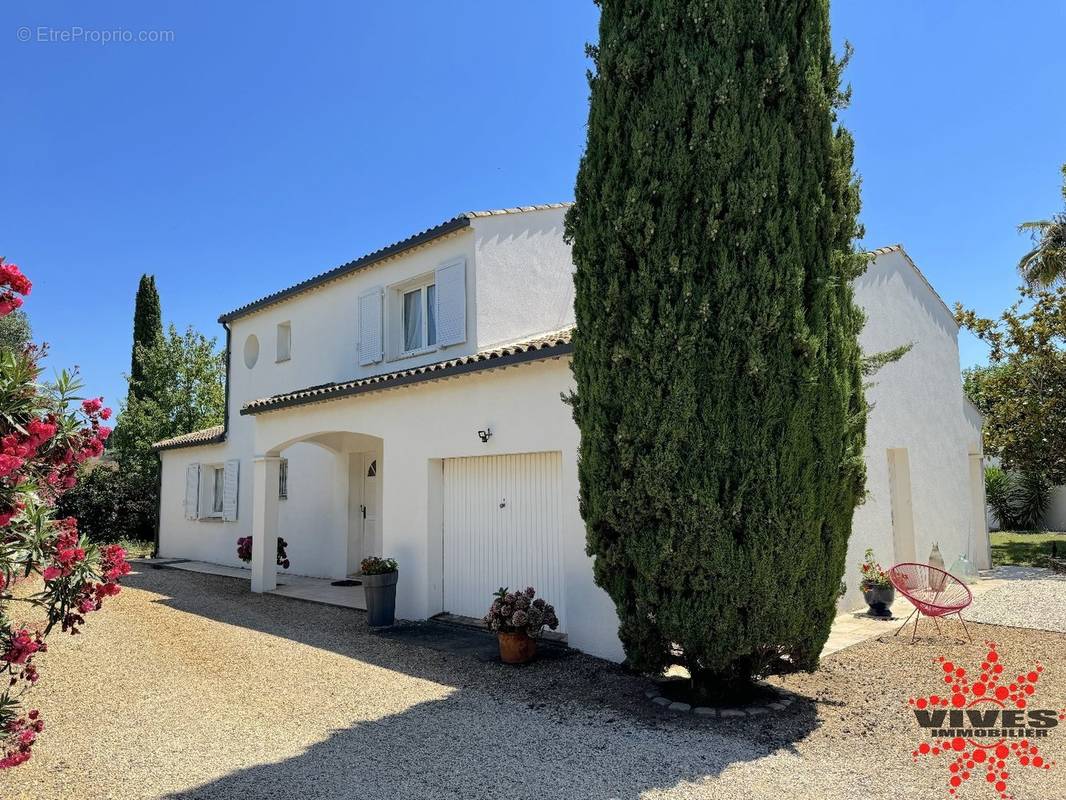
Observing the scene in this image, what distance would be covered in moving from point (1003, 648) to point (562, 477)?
5.87 meters

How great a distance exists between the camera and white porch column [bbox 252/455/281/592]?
13656mm

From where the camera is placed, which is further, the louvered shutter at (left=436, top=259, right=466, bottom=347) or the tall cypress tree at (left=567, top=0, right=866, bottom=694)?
the louvered shutter at (left=436, top=259, right=466, bottom=347)

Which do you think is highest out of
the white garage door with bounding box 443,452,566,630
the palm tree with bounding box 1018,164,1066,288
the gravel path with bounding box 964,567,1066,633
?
the palm tree with bounding box 1018,164,1066,288

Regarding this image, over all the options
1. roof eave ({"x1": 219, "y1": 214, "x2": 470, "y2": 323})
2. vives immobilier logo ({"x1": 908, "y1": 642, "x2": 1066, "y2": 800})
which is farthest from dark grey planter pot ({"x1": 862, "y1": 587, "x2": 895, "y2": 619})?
roof eave ({"x1": 219, "y1": 214, "x2": 470, "y2": 323})

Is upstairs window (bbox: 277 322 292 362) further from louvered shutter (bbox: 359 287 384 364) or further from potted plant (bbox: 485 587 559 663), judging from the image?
potted plant (bbox: 485 587 559 663)

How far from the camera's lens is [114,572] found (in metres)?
4.44

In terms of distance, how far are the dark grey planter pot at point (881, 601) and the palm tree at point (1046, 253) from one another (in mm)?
13227

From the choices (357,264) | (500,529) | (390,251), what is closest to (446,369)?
(500,529)

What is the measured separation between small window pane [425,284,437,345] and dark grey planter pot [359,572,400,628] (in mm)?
5123

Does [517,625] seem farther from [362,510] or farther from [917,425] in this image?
[917,425]

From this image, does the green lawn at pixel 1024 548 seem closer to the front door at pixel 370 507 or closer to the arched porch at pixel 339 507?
the front door at pixel 370 507

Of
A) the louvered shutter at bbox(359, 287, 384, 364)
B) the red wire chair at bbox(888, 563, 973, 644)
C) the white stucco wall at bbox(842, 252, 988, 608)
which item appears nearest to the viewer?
the red wire chair at bbox(888, 563, 973, 644)

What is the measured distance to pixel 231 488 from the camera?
18.0 m

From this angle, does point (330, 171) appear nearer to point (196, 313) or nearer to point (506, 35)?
point (506, 35)
